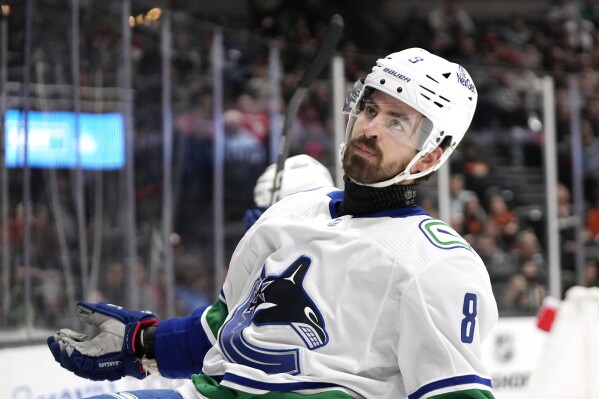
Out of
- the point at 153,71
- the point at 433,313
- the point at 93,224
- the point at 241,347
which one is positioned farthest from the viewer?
the point at 153,71

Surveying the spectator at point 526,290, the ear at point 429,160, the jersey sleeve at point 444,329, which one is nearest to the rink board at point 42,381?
the ear at point 429,160

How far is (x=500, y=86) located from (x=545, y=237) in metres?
0.92

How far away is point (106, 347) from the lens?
93.2 inches

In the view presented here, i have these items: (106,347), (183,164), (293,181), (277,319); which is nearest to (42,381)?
(293,181)

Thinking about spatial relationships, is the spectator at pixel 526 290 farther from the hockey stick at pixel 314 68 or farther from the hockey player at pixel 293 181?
the hockey stick at pixel 314 68

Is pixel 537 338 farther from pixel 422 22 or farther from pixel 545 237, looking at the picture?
pixel 422 22

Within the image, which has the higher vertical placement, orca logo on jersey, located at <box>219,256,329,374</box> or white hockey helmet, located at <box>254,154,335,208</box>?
white hockey helmet, located at <box>254,154,335,208</box>

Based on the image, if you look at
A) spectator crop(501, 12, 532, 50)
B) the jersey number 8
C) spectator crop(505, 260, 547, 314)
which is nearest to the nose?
the jersey number 8

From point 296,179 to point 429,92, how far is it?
1.75 metres

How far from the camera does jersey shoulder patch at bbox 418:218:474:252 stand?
2057mm

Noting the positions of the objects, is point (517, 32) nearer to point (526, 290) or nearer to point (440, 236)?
point (526, 290)

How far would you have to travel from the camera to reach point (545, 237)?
21.9 feet

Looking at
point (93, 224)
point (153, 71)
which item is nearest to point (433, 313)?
point (93, 224)

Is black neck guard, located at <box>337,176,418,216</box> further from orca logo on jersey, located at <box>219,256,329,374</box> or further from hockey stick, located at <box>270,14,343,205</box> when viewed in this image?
hockey stick, located at <box>270,14,343,205</box>
